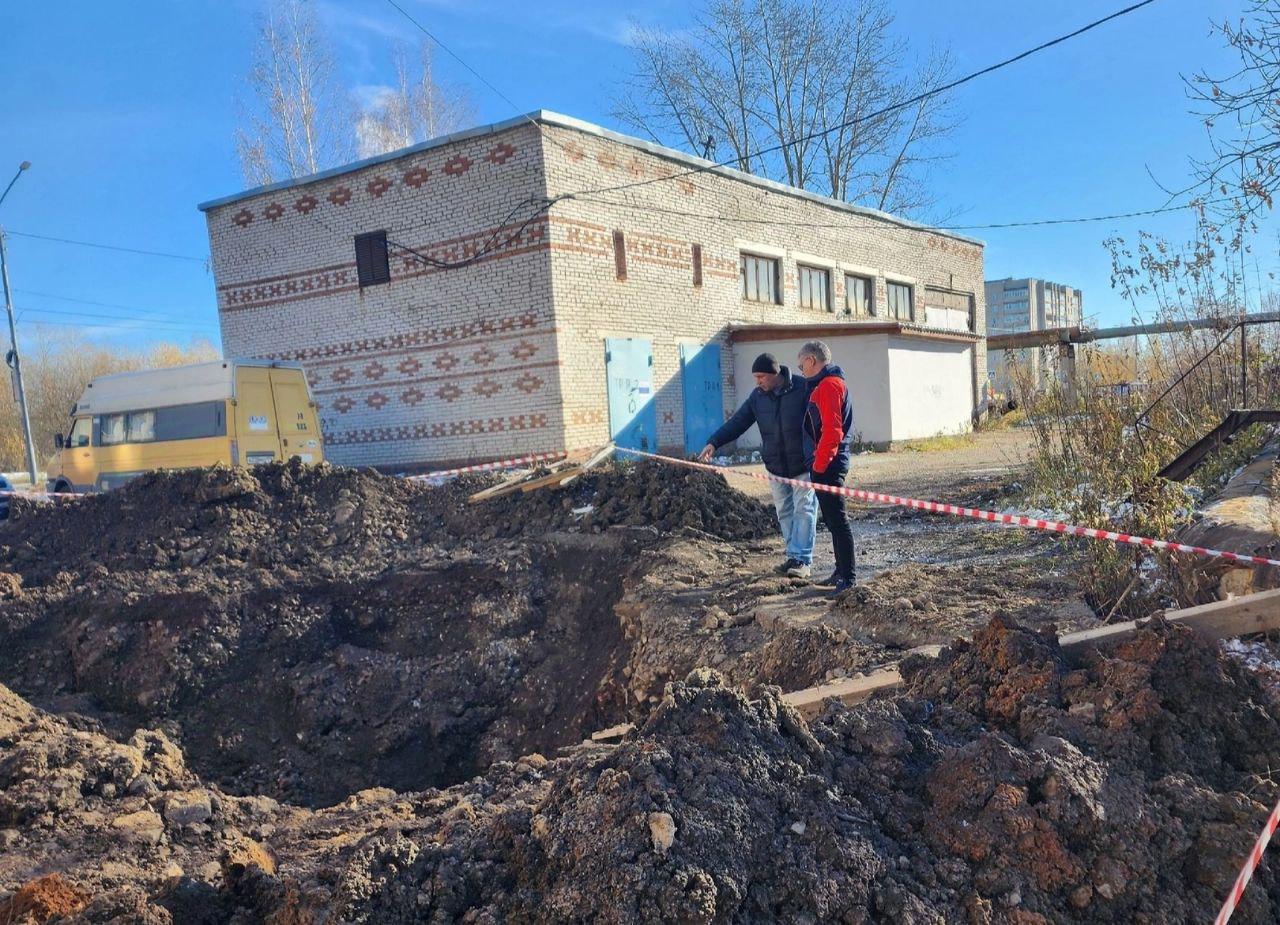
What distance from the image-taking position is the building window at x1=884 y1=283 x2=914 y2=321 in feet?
79.8

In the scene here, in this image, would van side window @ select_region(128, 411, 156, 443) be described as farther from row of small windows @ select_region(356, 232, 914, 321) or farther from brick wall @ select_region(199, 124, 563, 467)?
row of small windows @ select_region(356, 232, 914, 321)

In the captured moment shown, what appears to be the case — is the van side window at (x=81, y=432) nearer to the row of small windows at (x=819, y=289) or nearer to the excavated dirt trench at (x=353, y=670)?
the excavated dirt trench at (x=353, y=670)

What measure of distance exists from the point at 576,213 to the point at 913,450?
Result: 9.49 metres

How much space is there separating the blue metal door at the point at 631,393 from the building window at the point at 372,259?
4.75 m

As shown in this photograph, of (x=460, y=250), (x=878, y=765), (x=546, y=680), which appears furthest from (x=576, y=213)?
(x=878, y=765)

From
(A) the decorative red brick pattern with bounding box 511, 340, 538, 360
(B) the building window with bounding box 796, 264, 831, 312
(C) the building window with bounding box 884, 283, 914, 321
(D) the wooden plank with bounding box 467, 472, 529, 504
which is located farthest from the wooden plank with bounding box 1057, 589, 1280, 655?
(C) the building window with bounding box 884, 283, 914, 321

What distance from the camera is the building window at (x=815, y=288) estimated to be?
2130cm

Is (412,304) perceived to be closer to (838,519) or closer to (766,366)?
(766,366)

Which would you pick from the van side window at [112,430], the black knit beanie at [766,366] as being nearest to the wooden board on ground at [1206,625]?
the black knit beanie at [766,366]

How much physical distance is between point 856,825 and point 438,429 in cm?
1452

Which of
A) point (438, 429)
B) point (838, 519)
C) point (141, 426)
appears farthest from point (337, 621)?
point (438, 429)

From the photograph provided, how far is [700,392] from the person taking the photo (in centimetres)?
1802

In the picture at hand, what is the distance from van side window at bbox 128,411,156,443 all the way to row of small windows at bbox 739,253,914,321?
1264 cm

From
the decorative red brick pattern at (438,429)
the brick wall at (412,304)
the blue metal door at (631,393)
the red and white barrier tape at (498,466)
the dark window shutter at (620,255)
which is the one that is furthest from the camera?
the dark window shutter at (620,255)
